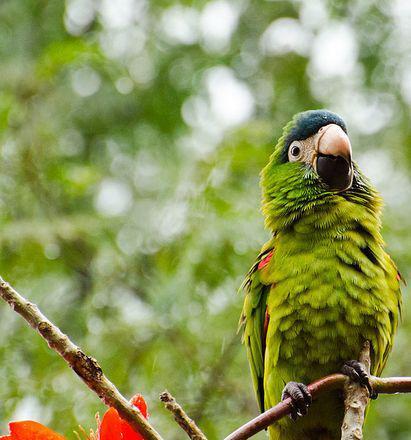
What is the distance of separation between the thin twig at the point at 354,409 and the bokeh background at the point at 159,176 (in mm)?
1299

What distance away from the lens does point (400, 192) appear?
435 centimetres

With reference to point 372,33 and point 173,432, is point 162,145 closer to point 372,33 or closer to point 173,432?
point 372,33

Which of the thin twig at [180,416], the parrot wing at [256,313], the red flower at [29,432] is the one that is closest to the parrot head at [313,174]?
the parrot wing at [256,313]

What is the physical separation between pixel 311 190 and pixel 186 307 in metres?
0.83

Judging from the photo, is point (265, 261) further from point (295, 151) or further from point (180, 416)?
point (180, 416)

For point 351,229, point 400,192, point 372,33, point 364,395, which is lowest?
point 364,395

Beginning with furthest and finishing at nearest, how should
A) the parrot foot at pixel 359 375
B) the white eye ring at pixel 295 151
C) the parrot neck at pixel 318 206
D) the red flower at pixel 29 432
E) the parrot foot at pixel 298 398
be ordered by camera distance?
the white eye ring at pixel 295 151 < the parrot neck at pixel 318 206 < the parrot foot at pixel 298 398 < the parrot foot at pixel 359 375 < the red flower at pixel 29 432

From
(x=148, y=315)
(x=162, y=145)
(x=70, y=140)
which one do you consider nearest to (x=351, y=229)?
(x=148, y=315)

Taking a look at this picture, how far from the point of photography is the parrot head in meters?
2.03

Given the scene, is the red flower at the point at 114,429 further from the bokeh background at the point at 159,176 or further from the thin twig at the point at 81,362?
the bokeh background at the point at 159,176

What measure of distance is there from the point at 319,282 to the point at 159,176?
2.22 metres

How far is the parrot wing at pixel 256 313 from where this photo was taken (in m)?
2.02

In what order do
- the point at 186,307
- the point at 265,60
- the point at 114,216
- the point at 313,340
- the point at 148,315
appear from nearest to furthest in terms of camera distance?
1. the point at 313,340
2. the point at 186,307
3. the point at 148,315
4. the point at 114,216
5. the point at 265,60

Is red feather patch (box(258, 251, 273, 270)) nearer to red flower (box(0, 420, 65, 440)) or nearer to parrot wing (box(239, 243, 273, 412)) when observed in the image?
parrot wing (box(239, 243, 273, 412))
